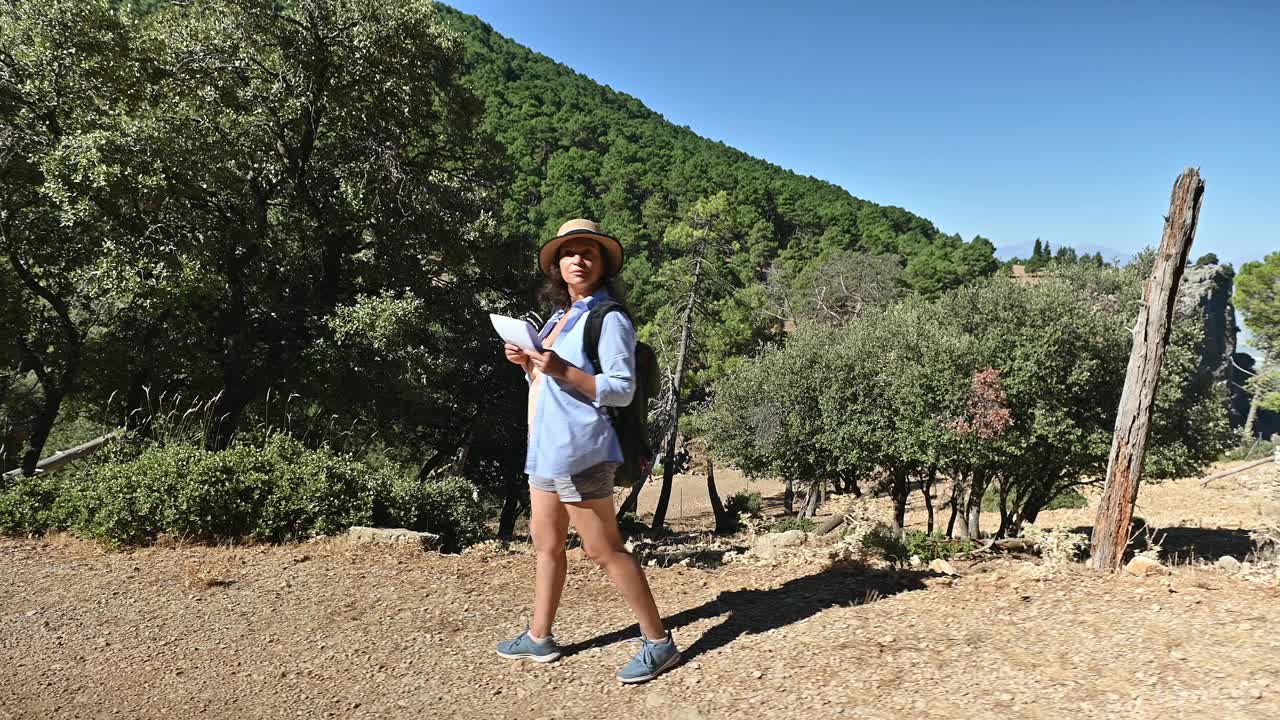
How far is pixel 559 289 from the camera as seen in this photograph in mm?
3434

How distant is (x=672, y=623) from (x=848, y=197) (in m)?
105

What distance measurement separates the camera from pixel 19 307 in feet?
26.9

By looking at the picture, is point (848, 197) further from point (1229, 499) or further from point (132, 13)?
point (132, 13)

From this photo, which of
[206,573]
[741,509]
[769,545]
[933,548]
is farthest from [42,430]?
[741,509]

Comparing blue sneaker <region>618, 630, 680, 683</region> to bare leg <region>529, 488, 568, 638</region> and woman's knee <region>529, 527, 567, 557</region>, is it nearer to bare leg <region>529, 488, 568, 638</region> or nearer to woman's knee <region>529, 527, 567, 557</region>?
bare leg <region>529, 488, 568, 638</region>

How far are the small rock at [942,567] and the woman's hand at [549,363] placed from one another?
3.24 metres

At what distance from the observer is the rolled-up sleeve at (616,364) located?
2939 mm

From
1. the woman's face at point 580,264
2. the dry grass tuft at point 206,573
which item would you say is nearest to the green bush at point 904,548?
the woman's face at point 580,264

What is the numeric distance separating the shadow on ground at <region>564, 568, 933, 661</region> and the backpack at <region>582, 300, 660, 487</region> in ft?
3.46

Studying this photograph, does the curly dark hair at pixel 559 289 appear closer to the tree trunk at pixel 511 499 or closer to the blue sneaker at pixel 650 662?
the blue sneaker at pixel 650 662

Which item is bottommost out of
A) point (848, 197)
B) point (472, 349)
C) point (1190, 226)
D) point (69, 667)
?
point (69, 667)

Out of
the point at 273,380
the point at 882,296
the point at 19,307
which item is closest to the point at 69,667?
the point at 19,307

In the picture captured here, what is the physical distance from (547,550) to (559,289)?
3.92 ft

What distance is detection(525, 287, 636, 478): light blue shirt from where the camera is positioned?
3.00 m
